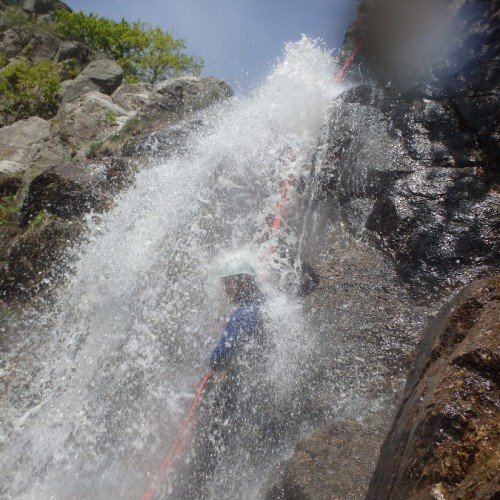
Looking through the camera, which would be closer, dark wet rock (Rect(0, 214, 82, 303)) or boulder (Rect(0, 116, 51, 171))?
dark wet rock (Rect(0, 214, 82, 303))

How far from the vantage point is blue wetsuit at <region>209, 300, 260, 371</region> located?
5.01m

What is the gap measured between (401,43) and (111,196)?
21.0 ft

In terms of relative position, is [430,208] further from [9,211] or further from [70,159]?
[70,159]

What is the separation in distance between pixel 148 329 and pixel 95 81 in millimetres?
13670

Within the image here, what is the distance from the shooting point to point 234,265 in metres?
6.41

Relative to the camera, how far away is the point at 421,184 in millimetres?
5785

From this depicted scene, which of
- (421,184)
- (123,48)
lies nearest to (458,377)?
(421,184)

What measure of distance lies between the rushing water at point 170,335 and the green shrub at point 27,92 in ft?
32.5

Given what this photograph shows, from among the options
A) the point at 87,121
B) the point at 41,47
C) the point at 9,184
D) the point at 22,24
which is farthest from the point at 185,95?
the point at 22,24

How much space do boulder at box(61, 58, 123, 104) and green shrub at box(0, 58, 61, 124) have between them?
1.75 ft

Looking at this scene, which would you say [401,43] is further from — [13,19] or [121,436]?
[13,19]

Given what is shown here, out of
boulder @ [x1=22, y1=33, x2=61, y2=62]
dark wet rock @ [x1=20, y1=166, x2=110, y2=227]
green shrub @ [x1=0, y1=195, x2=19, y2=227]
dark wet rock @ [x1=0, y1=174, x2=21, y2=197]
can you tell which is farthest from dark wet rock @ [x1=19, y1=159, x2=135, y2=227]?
boulder @ [x1=22, y1=33, x2=61, y2=62]

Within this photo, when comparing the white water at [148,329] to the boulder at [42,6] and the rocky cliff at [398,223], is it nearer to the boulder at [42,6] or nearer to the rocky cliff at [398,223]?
the rocky cliff at [398,223]

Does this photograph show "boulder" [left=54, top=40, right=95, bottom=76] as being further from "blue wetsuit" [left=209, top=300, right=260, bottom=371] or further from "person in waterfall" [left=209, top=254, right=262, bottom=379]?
"blue wetsuit" [left=209, top=300, right=260, bottom=371]
